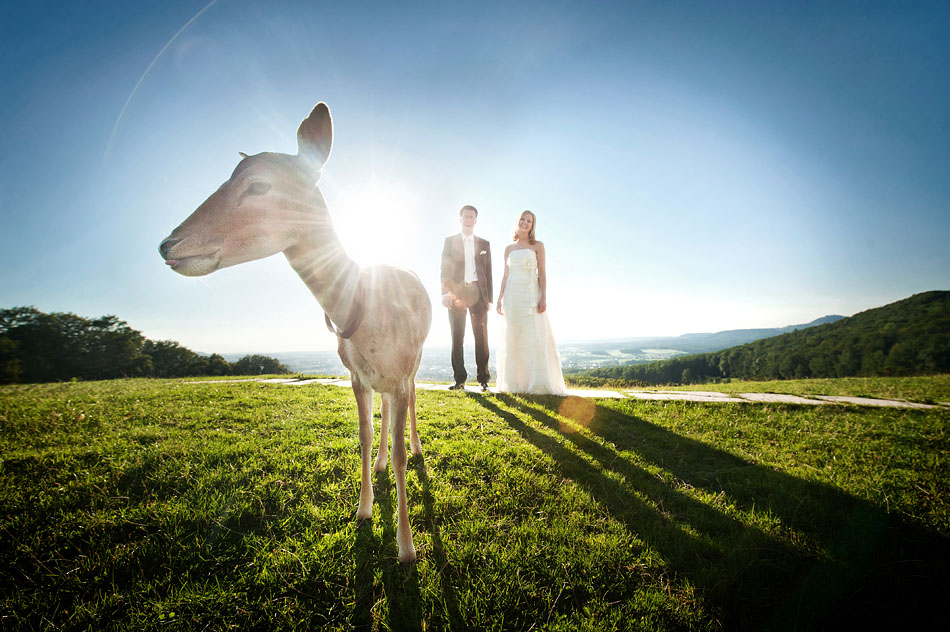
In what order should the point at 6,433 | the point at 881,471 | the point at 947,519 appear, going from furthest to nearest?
1. the point at 6,433
2. the point at 881,471
3. the point at 947,519

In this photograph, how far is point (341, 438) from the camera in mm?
4301

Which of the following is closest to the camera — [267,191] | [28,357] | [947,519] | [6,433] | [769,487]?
[267,191]

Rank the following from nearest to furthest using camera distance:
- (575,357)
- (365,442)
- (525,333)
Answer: (365,442), (525,333), (575,357)

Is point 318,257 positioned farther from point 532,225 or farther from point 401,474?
point 532,225

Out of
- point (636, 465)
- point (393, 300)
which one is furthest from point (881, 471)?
point (393, 300)

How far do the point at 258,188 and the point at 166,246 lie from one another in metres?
0.60

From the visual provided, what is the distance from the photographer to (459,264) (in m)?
7.74

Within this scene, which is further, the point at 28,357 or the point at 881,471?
the point at 28,357

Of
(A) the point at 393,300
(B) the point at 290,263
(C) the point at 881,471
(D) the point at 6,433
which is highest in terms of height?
(B) the point at 290,263

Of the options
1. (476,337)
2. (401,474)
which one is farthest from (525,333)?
(401,474)

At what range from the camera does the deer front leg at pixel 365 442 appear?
8.73 ft

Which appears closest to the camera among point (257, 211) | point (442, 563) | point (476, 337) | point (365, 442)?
point (257, 211)

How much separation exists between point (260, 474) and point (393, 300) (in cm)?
255

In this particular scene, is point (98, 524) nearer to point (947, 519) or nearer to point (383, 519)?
point (383, 519)
